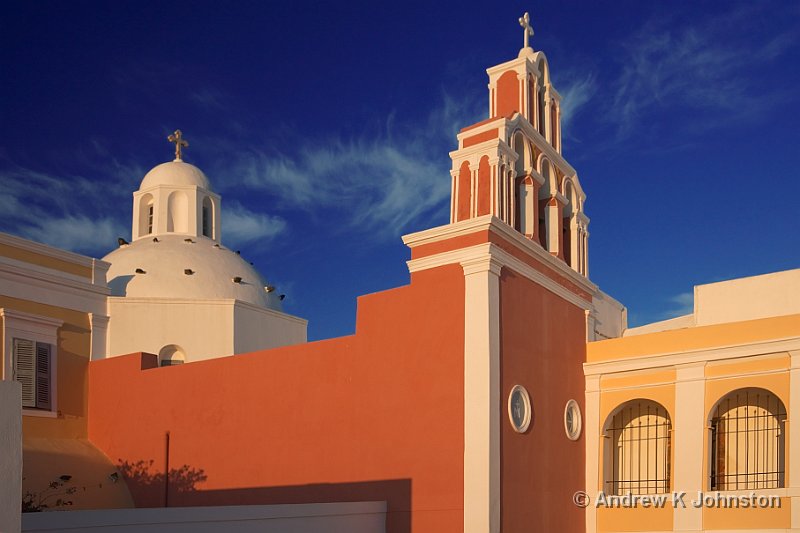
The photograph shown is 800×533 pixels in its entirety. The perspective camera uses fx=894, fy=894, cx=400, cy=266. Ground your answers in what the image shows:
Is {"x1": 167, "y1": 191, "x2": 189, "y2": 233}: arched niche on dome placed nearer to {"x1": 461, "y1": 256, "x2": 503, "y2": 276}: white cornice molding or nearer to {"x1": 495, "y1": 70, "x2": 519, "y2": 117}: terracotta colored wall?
{"x1": 495, "y1": 70, "x2": 519, "y2": 117}: terracotta colored wall

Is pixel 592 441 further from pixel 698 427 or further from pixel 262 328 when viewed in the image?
pixel 262 328

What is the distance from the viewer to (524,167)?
1606 cm

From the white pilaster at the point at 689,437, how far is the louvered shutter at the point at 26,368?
39.1 ft

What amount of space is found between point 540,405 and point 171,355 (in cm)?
1042

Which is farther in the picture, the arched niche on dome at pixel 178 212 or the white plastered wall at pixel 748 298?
the arched niche on dome at pixel 178 212

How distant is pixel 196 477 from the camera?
16547 millimetres

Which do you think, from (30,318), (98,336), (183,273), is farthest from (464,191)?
(183,273)

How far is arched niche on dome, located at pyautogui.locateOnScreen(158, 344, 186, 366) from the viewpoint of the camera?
2145cm

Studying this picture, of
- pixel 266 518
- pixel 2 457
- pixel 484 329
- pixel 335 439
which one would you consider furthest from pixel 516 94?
pixel 2 457

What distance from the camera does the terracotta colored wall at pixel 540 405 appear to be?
1380cm

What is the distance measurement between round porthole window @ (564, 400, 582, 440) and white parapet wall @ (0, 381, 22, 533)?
35.5 feet

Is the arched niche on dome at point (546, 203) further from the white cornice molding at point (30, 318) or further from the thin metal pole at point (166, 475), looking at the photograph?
the white cornice molding at point (30, 318)

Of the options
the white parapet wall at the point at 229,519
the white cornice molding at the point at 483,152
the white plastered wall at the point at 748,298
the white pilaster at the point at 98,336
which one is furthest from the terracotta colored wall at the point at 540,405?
the white pilaster at the point at 98,336

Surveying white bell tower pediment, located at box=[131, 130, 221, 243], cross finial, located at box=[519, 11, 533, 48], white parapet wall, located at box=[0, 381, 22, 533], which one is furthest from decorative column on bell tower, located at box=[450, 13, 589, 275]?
white bell tower pediment, located at box=[131, 130, 221, 243]
